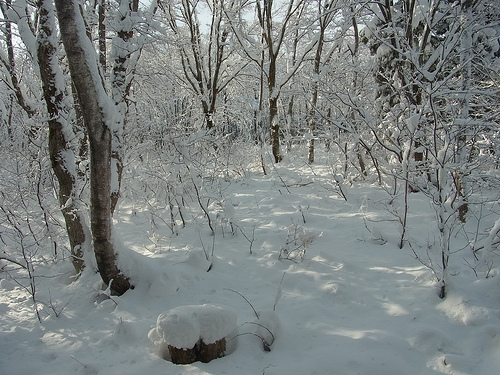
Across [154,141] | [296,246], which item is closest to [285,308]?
[296,246]

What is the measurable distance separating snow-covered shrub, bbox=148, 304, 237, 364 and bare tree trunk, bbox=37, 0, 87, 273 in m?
1.64

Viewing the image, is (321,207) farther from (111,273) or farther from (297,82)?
(297,82)

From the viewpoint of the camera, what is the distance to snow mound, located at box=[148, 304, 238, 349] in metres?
2.30

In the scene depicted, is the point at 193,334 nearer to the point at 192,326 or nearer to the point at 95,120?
the point at 192,326

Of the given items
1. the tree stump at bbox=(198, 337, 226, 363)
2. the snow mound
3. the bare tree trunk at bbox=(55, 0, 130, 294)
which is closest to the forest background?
the bare tree trunk at bbox=(55, 0, 130, 294)

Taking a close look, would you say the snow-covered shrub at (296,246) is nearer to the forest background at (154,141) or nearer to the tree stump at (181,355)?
the forest background at (154,141)

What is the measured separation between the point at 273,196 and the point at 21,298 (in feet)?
15.0

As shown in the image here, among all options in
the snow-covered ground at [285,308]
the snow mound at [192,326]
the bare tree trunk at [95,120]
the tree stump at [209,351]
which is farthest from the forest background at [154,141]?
the tree stump at [209,351]

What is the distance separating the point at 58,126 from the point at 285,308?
3.04m

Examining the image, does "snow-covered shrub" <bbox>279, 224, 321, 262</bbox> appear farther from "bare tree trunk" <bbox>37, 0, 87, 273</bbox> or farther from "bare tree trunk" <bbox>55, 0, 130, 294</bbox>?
"bare tree trunk" <bbox>37, 0, 87, 273</bbox>

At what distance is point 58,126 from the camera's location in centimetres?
339

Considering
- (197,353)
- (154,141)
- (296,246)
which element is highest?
(154,141)

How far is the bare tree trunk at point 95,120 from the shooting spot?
8.45ft

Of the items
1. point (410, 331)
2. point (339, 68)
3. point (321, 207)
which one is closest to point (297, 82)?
point (339, 68)
